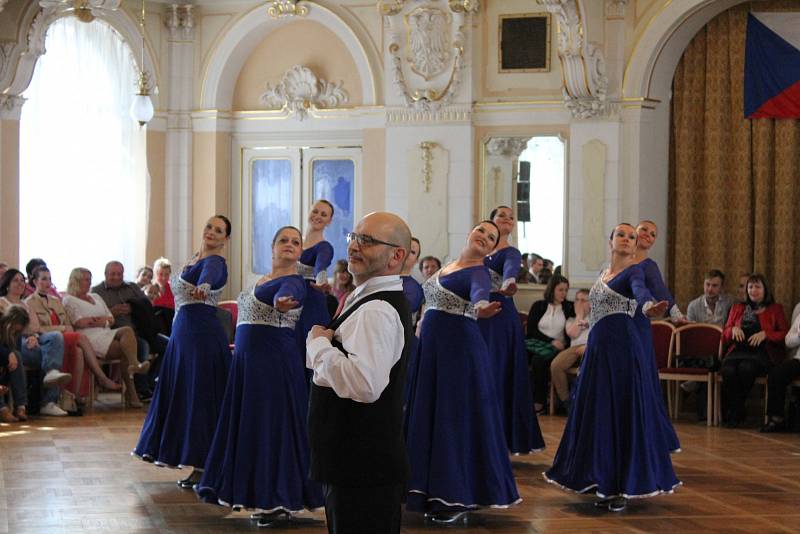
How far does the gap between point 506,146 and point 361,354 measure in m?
8.39

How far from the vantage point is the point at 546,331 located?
10.4 m

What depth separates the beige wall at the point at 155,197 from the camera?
13148 millimetres

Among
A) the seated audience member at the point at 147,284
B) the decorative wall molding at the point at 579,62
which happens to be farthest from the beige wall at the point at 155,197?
the decorative wall molding at the point at 579,62

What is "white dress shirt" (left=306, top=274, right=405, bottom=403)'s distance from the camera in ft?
11.8

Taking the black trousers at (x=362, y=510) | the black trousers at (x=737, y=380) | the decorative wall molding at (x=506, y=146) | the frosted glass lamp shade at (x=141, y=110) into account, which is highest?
the frosted glass lamp shade at (x=141, y=110)

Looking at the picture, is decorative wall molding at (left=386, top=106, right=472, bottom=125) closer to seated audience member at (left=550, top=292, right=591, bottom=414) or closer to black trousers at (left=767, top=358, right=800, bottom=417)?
seated audience member at (left=550, top=292, right=591, bottom=414)

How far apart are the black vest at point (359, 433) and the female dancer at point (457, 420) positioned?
229cm

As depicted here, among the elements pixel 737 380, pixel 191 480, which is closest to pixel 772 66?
pixel 737 380

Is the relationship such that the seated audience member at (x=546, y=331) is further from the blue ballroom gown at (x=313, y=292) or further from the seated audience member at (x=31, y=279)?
the seated audience member at (x=31, y=279)

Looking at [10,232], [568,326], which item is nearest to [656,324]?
[568,326]

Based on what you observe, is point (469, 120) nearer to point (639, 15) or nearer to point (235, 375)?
point (639, 15)

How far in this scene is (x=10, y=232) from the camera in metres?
11.6

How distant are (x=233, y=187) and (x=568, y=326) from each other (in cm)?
464

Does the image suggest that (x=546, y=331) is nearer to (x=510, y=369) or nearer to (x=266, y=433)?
(x=510, y=369)
